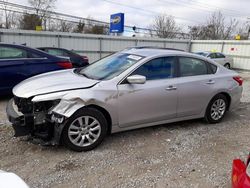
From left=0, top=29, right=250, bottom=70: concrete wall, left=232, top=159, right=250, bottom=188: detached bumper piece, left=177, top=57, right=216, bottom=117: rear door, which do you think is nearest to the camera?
left=232, top=159, right=250, bottom=188: detached bumper piece

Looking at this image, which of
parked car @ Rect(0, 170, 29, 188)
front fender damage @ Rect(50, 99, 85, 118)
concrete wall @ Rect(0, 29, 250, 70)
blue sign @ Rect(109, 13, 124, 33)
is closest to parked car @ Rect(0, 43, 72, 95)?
front fender damage @ Rect(50, 99, 85, 118)

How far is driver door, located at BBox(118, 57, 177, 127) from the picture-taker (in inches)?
141

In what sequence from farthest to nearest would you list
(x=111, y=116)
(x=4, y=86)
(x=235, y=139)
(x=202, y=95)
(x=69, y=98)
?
(x=4, y=86) < (x=202, y=95) < (x=235, y=139) < (x=111, y=116) < (x=69, y=98)

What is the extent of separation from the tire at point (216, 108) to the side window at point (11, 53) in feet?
14.7

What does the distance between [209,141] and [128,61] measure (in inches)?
76.2

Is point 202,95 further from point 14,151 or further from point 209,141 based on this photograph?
point 14,151

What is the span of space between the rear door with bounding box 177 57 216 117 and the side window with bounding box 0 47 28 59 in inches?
153

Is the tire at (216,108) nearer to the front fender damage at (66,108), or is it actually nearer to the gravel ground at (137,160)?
the gravel ground at (137,160)

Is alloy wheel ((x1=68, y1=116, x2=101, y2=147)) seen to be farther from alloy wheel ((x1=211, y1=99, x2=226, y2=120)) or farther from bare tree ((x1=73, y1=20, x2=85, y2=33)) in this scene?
bare tree ((x1=73, y1=20, x2=85, y2=33))

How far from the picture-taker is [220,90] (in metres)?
4.59

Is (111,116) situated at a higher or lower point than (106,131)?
higher

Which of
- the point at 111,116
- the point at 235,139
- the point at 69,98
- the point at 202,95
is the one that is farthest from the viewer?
the point at 202,95

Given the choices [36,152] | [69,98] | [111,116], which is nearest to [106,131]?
[111,116]

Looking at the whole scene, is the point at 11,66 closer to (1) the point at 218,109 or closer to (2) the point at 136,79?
(2) the point at 136,79
